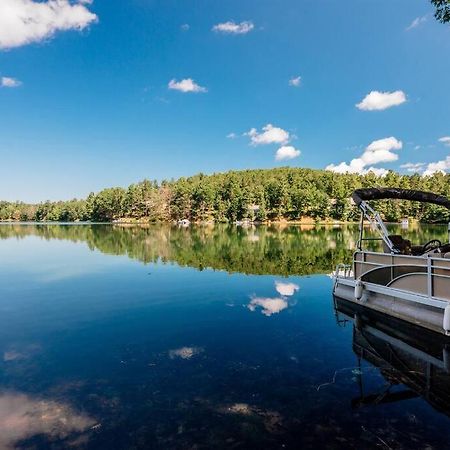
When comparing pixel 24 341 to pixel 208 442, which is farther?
pixel 24 341

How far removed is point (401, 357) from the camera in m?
9.69

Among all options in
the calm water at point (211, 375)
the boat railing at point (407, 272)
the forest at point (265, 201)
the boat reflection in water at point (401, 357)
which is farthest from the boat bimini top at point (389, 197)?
the forest at point (265, 201)

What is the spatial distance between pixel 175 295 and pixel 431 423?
41.7ft

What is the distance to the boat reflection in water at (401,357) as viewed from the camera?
7492 mm

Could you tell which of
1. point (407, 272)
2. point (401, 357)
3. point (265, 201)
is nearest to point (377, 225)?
point (407, 272)

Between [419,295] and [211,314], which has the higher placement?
[419,295]

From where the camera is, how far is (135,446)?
5.75 m

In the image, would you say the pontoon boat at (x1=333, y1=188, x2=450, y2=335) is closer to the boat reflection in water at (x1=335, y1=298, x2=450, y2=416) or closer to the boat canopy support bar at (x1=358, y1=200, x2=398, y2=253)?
the boat canopy support bar at (x1=358, y1=200, x2=398, y2=253)

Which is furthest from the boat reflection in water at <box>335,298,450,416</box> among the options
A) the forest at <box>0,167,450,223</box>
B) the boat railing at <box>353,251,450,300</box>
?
the forest at <box>0,167,450,223</box>

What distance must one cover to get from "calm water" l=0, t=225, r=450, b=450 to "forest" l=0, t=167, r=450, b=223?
335 feet

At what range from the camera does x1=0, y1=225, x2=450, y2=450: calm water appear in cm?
612

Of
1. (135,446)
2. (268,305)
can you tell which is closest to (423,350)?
(268,305)

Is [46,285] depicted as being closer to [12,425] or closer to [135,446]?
[12,425]

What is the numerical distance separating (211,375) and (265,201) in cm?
11653
